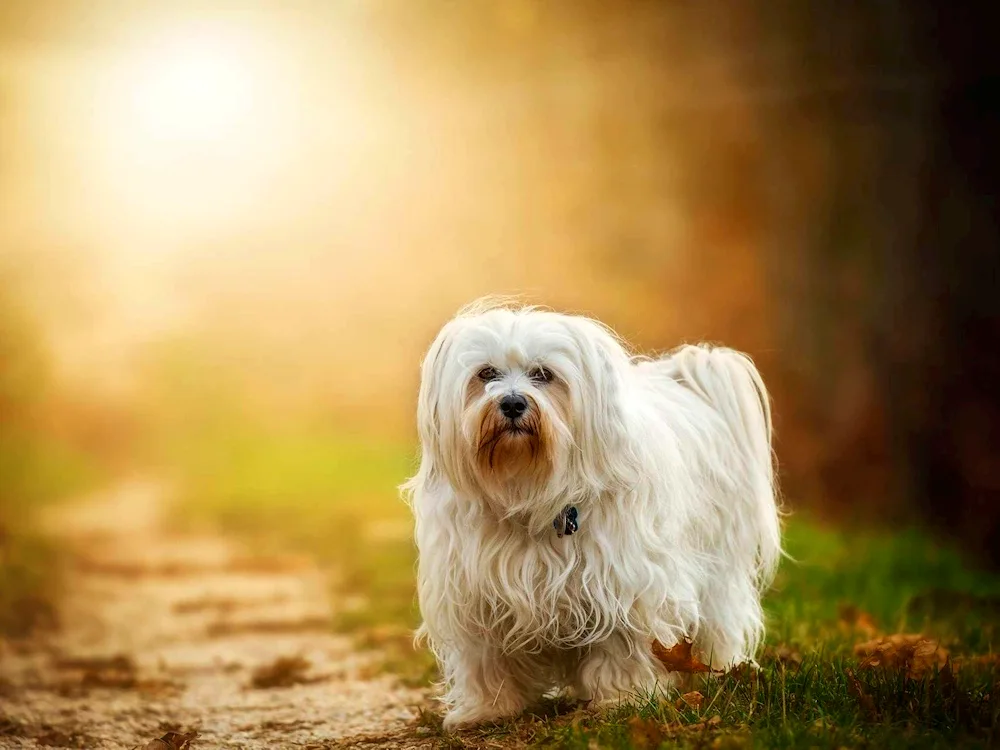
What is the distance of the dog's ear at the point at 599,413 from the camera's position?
4445 millimetres

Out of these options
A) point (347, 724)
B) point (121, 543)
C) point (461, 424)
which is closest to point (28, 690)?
point (347, 724)

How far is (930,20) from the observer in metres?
10.7

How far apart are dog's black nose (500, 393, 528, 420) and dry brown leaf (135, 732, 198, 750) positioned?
71.6 inches

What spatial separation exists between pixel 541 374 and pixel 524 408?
0.19 meters

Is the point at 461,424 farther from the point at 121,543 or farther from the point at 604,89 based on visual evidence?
the point at 604,89

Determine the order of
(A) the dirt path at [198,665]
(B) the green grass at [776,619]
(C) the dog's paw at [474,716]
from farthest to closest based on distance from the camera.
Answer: (A) the dirt path at [198,665] → (C) the dog's paw at [474,716] → (B) the green grass at [776,619]

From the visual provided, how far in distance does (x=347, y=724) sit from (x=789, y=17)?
356 inches

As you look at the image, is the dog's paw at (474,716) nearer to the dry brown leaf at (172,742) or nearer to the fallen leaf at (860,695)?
the dry brown leaf at (172,742)

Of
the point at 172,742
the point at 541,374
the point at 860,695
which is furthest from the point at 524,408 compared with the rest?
the point at 172,742

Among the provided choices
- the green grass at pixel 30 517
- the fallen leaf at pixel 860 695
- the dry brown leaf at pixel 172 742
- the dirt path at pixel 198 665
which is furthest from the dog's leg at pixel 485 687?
the green grass at pixel 30 517

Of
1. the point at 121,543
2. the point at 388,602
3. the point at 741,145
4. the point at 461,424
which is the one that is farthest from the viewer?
the point at 741,145

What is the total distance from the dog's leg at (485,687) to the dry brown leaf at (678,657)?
1.79ft

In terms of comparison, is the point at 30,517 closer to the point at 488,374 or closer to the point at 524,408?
the point at 488,374

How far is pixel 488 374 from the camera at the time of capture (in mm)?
4434
